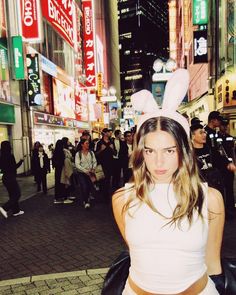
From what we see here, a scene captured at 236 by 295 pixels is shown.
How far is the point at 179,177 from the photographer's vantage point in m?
1.42

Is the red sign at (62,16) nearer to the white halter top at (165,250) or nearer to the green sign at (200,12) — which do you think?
the green sign at (200,12)

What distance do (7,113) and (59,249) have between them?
10.7m

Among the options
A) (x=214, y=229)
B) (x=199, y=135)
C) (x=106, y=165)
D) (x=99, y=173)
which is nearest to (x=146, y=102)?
(x=214, y=229)

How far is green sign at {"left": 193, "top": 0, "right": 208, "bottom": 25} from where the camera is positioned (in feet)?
75.0

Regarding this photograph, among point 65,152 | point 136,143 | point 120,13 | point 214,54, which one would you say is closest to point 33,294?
point 136,143

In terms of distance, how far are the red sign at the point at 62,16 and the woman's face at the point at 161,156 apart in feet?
65.6

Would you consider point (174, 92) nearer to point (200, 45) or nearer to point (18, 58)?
point (18, 58)

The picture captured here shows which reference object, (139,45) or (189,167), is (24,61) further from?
(139,45)

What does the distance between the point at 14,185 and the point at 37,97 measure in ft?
29.5

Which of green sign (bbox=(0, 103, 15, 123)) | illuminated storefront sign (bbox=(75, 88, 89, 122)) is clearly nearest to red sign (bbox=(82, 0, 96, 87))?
illuminated storefront sign (bbox=(75, 88, 89, 122))

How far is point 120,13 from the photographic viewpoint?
151125 millimetres

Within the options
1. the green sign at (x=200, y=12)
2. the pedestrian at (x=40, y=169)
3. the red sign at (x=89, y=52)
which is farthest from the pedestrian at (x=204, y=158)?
the red sign at (x=89, y=52)

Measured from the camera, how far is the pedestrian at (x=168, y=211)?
1281mm

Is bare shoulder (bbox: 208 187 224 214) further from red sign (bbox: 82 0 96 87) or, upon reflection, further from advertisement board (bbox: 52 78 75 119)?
red sign (bbox: 82 0 96 87)
